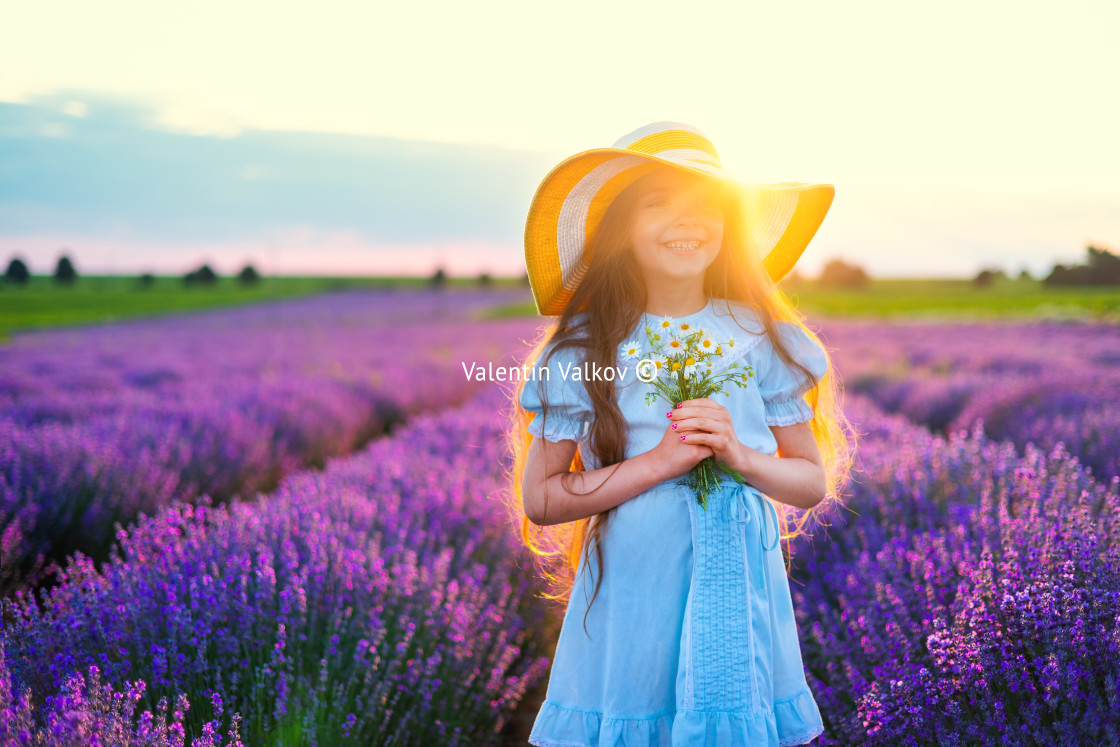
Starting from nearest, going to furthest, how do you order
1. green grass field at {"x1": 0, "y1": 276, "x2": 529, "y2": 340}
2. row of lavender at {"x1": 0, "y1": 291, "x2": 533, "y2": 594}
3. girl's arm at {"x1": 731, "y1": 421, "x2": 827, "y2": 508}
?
girl's arm at {"x1": 731, "y1": 421, "x2": 827, "y2": 508} < row of lavender at {"x1": 0, "y1": 291, "x2": 533, "y2": 594} < green grass field at {"x1": 0, "y1": 276, "x2": 529, "y2": 340}

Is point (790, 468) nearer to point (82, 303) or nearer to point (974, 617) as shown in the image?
point (974, 617)

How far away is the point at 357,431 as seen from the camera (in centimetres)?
651

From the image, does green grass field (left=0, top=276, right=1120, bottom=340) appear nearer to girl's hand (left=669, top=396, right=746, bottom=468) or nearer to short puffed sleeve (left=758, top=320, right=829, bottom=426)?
short puffed sleeve (left=758, top=320, right=829, bottom=426)

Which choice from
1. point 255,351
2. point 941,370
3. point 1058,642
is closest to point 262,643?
point 1058,642

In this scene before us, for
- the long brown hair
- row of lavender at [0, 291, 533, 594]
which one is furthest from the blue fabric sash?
row of lavender at [0, 291, 533, 594]

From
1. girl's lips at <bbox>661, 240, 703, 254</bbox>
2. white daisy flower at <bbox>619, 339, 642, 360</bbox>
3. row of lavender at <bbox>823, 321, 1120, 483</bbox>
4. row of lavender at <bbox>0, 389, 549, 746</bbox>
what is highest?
girl's lips at <bbox>661, 240, 703, 254</bbox>

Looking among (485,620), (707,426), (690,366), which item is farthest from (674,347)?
(485,620)

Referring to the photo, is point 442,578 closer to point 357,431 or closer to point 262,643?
point 262,643

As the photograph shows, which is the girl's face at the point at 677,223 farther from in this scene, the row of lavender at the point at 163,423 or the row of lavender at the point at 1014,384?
the row of lavender at the point at 163,423

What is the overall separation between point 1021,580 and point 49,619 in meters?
2.57

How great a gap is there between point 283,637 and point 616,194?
1.40 metres

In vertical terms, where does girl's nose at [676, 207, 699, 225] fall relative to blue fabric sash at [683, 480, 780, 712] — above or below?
above

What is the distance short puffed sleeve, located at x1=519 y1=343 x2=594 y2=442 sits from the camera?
152 centimetres

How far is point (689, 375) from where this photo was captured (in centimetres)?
140
